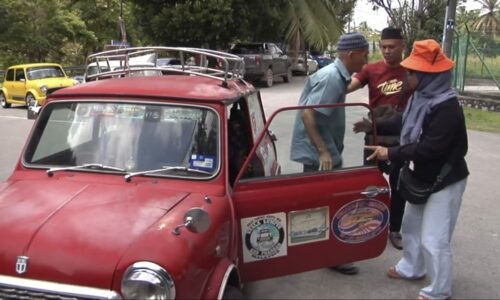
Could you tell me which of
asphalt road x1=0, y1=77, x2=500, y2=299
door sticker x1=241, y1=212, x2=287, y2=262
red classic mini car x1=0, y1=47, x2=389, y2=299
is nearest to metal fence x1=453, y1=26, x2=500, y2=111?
asphalt road x1=0, y1=77, x2=500, y2=299

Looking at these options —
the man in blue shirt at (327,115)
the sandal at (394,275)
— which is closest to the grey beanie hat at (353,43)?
the man in blue shirt at (327,115)

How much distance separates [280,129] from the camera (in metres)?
3.96

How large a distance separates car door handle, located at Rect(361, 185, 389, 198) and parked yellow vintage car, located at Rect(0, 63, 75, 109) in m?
15.3

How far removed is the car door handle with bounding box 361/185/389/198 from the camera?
372cm

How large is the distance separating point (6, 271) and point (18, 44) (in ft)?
91.8

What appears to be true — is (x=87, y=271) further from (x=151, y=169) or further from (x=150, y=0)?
(x=150, y=0)

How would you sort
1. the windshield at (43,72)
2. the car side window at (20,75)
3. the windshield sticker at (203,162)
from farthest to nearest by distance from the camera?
1. the car side window at (20,75)
2. the windshield at (43,72)
3. the windshield sticker at (203,162)

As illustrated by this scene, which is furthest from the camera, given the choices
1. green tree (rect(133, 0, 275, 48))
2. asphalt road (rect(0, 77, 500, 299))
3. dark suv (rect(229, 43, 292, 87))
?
dark suv (rect(229, 43, 292, 87))

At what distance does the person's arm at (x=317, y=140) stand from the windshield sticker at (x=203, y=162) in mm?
795

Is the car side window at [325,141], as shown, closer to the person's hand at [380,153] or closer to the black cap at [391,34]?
the person's hand at [380,153]

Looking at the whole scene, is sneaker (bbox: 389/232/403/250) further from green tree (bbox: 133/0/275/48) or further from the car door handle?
green tree (bbox: 133/0/275/48)

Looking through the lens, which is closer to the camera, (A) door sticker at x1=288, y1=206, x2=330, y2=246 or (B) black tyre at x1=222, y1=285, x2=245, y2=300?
(B) black tyre at x1=222, y1=285, x2=245, y2=300

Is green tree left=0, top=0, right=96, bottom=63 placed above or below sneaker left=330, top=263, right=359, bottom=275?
above

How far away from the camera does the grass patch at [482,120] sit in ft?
42.9
